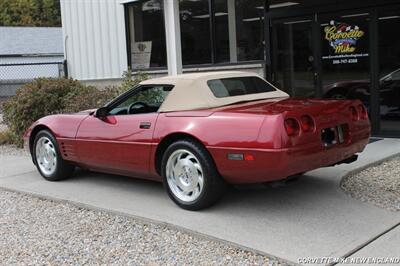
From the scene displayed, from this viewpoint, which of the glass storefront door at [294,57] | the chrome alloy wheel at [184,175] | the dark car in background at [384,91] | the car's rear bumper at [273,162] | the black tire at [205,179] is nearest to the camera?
the car's rear bumper at [273,162]

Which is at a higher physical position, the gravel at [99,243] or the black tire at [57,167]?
the black tire at [57,167]

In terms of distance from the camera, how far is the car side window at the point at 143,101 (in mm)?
6195

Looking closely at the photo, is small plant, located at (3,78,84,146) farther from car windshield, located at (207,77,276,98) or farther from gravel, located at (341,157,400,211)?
gravel, located at (341,157,400,211)

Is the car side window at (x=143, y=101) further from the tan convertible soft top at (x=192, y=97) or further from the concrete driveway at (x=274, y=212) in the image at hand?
the concrete driveway at (x=274, y=212)

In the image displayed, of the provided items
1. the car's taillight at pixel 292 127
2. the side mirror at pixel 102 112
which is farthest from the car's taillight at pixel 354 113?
the side mirror at pixel 102 112

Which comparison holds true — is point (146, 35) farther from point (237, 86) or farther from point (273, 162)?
point (273, 162)

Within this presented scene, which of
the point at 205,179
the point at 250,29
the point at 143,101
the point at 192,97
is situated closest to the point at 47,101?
the point at 250,29

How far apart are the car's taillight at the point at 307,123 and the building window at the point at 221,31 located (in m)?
6.44

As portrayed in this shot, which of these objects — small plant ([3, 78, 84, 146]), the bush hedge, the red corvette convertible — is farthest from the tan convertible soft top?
small plant ([3, 78, 84, 146])

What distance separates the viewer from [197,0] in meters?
12.4

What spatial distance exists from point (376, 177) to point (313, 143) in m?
2.07

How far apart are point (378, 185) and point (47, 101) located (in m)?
7.15

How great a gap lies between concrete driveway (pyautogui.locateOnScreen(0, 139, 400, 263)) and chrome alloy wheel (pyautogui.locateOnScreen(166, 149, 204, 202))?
190 millimetres

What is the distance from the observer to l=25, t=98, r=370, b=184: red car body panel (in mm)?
4871
